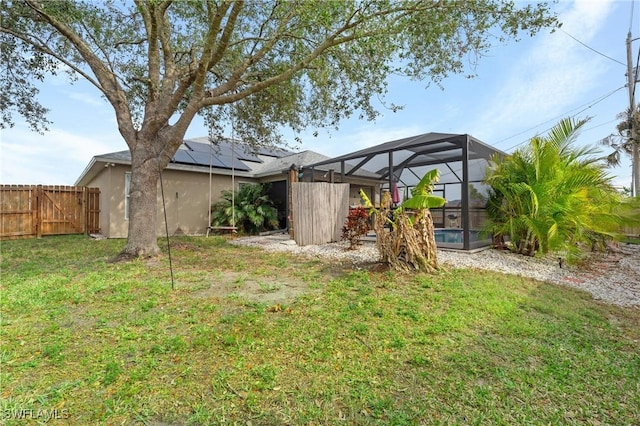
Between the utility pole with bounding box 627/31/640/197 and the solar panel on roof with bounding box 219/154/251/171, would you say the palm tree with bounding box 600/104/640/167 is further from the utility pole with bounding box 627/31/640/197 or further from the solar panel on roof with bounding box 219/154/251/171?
the solar panel on roof with bounding box 219/154/251/171

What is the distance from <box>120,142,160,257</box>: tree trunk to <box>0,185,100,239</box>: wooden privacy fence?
822cm

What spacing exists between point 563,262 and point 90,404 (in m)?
8.60

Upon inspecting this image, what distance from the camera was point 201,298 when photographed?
400cm

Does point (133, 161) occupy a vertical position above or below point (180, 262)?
above

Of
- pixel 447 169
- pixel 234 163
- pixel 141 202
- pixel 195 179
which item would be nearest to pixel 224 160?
pixel 234 163

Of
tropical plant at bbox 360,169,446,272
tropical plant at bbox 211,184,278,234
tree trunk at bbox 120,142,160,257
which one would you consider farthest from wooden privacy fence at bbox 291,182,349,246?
tropical plant at bbox 360,169,446,272

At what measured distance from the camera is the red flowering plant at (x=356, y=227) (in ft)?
26.6

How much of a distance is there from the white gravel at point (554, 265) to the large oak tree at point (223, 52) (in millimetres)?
4096

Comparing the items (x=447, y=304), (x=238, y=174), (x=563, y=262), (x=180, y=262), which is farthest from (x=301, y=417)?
(x=238, y=174)

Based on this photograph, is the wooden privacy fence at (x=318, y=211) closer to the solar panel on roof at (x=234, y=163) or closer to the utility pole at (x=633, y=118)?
the solar panel on roof at (x=234, y=163)

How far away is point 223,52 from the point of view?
5.97m

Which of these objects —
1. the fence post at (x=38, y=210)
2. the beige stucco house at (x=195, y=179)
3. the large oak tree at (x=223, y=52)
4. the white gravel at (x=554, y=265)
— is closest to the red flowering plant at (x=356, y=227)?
the white gravel at (x=554, y=265)

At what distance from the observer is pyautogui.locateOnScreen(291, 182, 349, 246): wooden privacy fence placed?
8711mm

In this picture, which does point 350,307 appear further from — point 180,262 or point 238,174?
point 238,174
